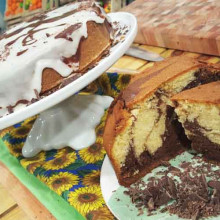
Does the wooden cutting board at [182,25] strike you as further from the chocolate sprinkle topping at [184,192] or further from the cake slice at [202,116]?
the chocolate sprinkle topping at [184,192]

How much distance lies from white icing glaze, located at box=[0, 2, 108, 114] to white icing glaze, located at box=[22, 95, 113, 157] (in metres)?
0.27

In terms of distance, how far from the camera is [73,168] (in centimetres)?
123

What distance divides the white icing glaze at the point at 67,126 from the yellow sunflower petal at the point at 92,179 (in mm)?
168

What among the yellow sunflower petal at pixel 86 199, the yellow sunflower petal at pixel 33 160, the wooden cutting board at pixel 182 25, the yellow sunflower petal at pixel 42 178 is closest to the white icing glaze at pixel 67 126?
the yellow sunflower petal at pixel 33 160

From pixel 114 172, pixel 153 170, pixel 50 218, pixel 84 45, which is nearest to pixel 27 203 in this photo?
pixel 50 218

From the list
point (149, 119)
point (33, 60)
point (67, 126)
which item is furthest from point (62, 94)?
point (67, 126)

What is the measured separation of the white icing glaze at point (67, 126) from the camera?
1.35m

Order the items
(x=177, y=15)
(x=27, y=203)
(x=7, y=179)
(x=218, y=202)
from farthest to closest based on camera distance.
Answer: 1. (x=177, y=15)
2. (x=7, y=179)
3. (x=27, y=203)
4. (x=218, y=202)

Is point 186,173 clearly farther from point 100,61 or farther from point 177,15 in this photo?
point 177,15

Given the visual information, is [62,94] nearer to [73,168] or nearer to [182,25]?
[73,168]

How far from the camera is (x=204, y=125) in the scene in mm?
1101

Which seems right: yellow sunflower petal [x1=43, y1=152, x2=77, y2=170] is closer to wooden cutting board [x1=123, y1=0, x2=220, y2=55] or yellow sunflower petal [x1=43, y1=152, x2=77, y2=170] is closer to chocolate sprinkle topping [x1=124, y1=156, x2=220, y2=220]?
chocolate sprinkle topping [x1=124, y1=156, x2=220, y2=220]

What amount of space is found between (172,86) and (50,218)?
1.79 feet

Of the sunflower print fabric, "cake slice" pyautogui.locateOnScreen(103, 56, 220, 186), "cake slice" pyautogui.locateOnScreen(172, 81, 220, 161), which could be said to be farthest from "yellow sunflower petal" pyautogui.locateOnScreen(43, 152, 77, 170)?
"cake slice" pyautogui.locateOnScreen(172, 81, 220, 161)
